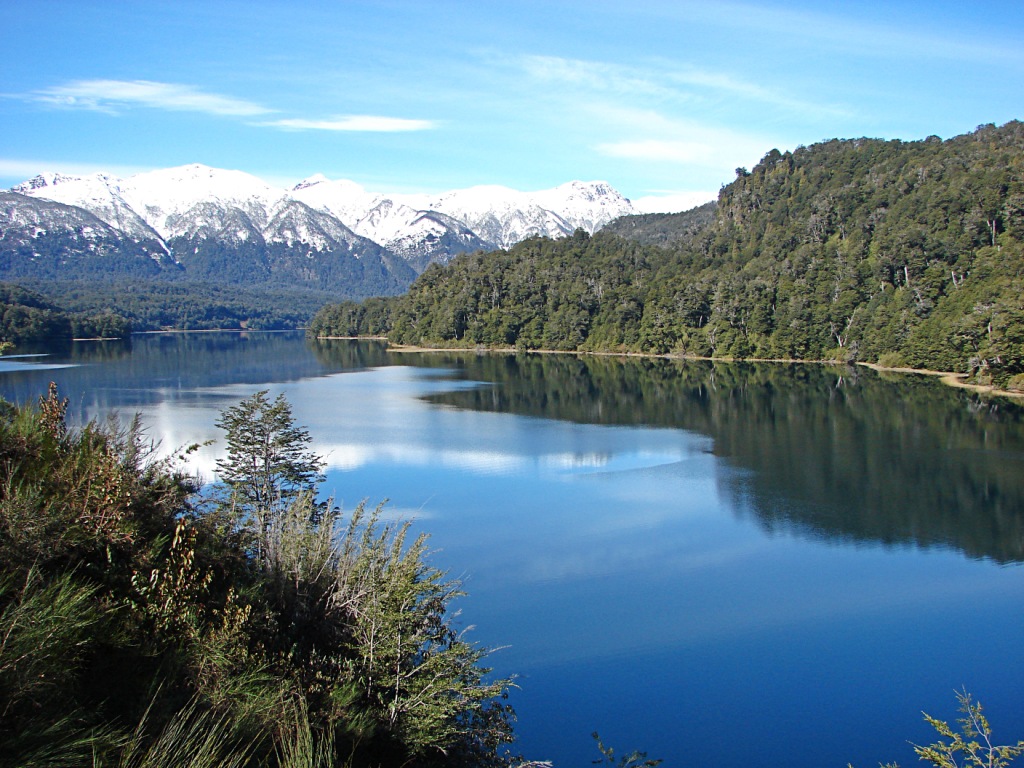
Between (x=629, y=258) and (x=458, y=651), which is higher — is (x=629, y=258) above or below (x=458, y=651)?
above

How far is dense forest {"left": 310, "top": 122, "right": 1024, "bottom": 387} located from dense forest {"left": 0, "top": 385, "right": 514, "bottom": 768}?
193 feet

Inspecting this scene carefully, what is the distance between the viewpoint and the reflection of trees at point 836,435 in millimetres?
28344

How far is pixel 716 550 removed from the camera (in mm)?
25281

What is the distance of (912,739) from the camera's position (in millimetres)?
15250

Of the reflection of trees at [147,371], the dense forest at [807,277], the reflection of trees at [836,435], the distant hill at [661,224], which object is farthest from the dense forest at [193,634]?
the distant hill at [661,224]

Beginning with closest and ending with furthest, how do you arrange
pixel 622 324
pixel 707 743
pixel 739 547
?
pixel 707 743
pixel 739 547
pixel 622 324

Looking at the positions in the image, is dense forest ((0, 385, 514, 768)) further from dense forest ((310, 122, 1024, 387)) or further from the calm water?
dense forest ((310, 122, 1024, 387))

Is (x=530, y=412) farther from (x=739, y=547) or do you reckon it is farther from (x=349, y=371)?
(x=349, y=371)

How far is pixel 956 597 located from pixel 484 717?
14.8 metres

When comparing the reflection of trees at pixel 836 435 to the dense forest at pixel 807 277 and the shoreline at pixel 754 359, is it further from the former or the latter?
the dense forest at pixel 807 277

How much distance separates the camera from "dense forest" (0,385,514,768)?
649cm

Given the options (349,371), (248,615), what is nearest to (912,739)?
(248,615)

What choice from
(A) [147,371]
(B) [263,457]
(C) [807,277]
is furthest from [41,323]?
(B) [263,457]

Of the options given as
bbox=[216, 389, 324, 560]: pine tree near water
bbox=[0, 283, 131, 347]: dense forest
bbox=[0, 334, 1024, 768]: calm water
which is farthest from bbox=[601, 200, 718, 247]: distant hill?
bbox=[216, 389, 324, 560]: pine tree near water
